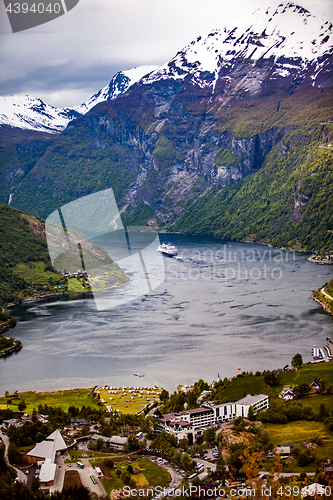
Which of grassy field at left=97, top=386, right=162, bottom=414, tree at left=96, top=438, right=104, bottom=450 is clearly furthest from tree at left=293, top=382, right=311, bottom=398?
tree at left=96, top=438, right=104, bottom=450

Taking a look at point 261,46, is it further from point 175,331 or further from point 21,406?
point 21,406

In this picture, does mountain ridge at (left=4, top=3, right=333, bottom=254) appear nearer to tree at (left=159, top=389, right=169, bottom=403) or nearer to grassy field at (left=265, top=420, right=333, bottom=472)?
tree at (left=159, top=389, right=169, bottom=403)

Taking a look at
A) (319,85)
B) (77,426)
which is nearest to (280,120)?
(319,85)

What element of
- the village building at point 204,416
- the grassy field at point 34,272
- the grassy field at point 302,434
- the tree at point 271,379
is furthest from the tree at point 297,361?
the grassy field at point 34,272

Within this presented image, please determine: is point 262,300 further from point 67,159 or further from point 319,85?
point 67,159

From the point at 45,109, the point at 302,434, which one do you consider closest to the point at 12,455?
the point at 302,434

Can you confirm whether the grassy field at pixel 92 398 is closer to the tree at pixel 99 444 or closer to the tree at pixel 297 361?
the tree at pixel 99 444
